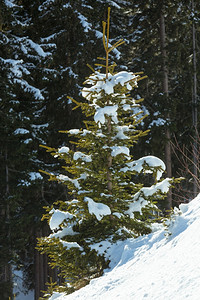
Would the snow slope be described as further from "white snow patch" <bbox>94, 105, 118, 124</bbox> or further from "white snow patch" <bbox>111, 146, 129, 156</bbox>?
"white snow patch" <bbox>94, 105, 118, 124</bbox>

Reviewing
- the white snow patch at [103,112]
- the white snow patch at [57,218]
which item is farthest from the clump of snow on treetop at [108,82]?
the white snow patch at [57,218]

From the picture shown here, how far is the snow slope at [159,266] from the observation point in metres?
2.40

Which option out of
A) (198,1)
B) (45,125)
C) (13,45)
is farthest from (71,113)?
(198,1)

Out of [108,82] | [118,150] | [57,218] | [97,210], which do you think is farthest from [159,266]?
[108,82]

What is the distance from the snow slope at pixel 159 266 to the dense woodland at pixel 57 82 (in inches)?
213

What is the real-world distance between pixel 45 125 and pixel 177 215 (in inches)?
371

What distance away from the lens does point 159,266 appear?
9.91ft

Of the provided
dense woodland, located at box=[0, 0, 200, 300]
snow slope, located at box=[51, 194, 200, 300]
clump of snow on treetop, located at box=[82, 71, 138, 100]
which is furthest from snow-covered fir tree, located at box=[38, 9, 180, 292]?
dense woodland, located at box=[0, 0, 200, 300]

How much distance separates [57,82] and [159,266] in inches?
464

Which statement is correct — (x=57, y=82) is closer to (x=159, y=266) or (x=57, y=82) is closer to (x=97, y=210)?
(x=97, y=210)

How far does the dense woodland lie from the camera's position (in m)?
11.5

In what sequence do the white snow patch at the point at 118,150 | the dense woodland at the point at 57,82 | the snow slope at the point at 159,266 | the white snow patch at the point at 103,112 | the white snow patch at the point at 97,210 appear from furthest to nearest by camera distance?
the dense woodland at the point at 57,82, the white snow patch at the point at 118,150, the white snow patch at the point at 103,112, the white snow patch at the point at 97,210, the snow slope at the point at 159,266

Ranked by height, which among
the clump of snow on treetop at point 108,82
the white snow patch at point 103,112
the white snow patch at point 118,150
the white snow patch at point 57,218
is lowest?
the white snow patch at point 57,218

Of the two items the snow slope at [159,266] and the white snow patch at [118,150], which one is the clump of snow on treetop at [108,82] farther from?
the snow slope at [159,266]
